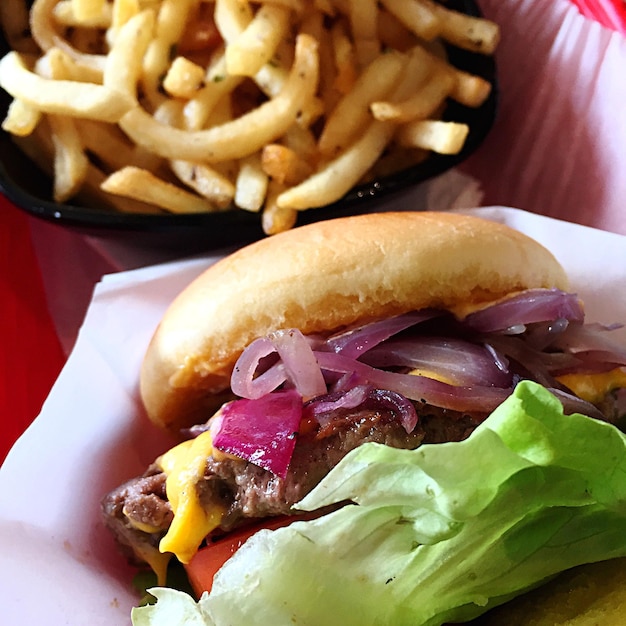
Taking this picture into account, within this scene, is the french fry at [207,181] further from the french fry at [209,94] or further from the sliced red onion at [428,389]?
the sliced red onion at [428,389]

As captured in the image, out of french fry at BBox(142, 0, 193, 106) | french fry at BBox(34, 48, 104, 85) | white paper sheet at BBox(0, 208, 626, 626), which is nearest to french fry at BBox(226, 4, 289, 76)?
french fry at BBox(142, 0, 193, 106)

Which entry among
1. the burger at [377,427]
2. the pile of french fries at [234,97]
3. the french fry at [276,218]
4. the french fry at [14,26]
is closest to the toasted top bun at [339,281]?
the burger at [377,427]

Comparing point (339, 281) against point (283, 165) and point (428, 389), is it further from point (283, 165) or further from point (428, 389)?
point (283, 165)

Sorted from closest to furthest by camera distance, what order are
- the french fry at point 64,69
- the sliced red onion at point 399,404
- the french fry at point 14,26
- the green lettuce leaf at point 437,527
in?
the green lettuce leaf at point 437,527, the sliced red onion at point 399,404, the french fry at point 64,69, the french fry at point 14,26

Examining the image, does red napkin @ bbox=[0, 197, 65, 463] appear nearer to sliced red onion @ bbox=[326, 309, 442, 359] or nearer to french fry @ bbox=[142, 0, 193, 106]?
french fry @ bbox=[142, 0, 193, 106]

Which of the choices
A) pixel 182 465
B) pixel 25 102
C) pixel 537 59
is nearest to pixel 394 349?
pixel 182 465
